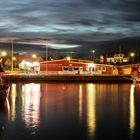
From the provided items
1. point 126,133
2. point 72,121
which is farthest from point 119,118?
point 126,133

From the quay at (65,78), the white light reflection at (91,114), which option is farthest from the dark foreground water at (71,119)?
the quay at (65,78)

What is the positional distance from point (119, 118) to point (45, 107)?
27.4 ft

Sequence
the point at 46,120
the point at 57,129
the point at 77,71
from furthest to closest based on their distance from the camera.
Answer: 1. the point at 77,71
2. the point at 46,120
3. the point at 57,129

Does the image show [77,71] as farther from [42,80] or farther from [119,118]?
[119,118]

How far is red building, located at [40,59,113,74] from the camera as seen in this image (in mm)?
90062

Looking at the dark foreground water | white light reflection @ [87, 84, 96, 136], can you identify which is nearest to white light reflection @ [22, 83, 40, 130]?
the dark foreground water

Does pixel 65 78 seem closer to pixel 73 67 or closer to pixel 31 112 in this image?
pixel 73 67

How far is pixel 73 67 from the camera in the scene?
91.0m

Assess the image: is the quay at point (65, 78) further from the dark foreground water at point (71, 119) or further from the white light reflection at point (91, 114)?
the dark foreground water at point (71, 119)

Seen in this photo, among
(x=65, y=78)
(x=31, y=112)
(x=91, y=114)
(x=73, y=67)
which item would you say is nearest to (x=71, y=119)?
A: (x=91, y=114)

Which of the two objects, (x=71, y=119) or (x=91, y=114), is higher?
(x=91, y=114)

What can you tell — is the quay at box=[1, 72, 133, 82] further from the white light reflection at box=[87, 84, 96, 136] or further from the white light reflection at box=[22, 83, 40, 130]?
the white light reflection at box=[22, 83, 40, 130]

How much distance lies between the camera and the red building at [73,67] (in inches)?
3546

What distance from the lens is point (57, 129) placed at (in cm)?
2748
